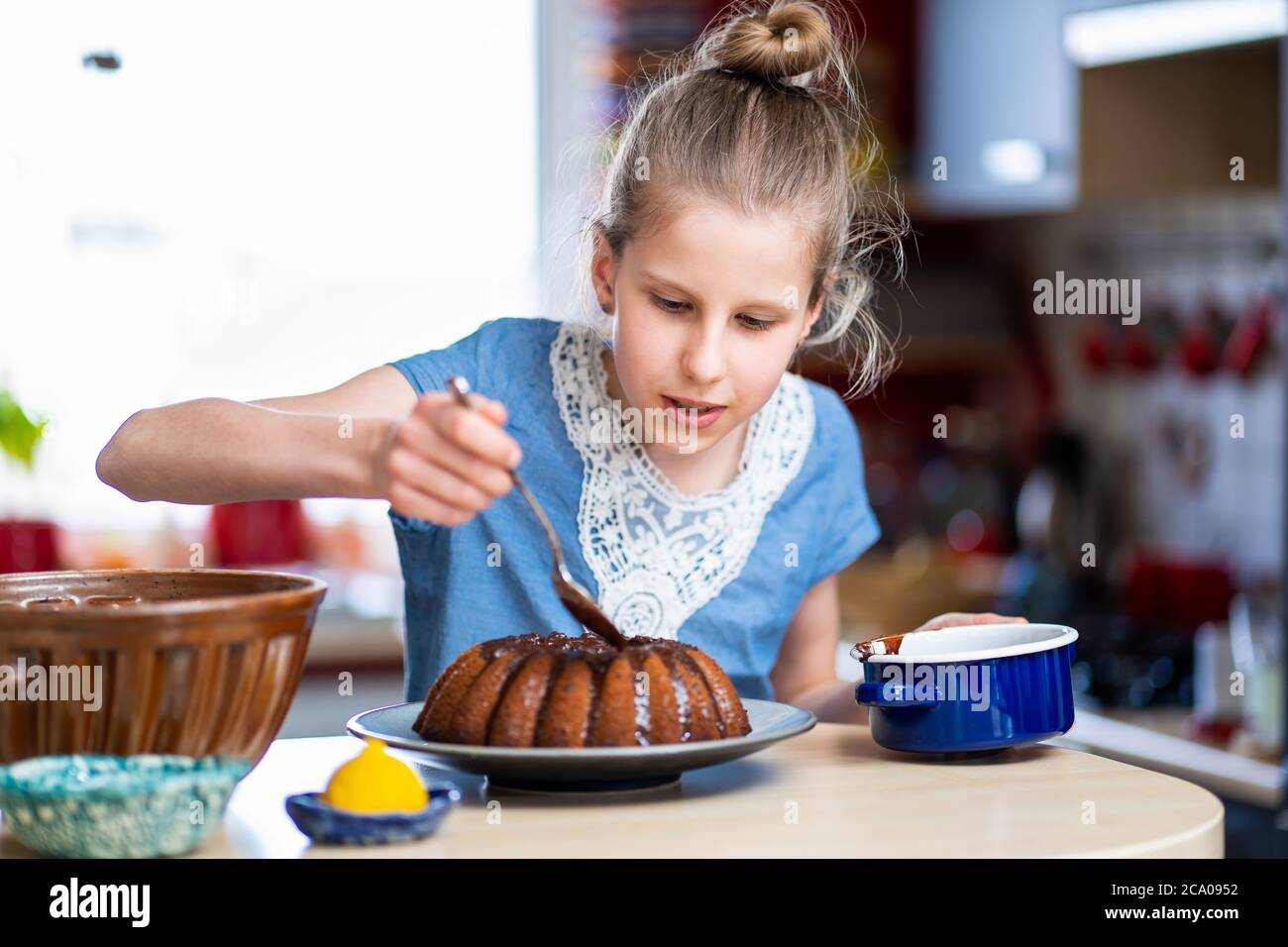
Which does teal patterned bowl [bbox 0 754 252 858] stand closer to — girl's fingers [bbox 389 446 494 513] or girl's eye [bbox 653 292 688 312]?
girl's fingers [bbox 389 446 494 513]

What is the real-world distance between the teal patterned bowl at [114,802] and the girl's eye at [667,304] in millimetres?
527

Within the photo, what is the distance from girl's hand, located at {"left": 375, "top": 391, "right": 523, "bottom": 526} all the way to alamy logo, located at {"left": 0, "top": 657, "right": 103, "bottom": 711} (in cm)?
20

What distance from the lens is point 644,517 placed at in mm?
1454

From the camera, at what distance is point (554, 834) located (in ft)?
3.02

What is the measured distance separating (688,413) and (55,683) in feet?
1.87

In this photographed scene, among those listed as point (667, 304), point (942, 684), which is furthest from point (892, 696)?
point (667, 304)

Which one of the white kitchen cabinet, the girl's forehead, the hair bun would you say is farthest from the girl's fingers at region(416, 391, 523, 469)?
the white kitchen cabinet

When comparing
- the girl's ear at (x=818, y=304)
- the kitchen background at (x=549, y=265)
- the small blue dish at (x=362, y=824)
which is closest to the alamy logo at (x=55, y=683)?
the small blue dish at (x=362, y=824)

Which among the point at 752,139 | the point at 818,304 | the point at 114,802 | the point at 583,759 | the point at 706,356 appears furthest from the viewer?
the point at 818,304

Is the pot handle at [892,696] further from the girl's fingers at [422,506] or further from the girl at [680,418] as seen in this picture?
the girl's fingers at [422,506]

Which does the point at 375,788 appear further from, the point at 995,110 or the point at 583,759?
the point at 995,110
